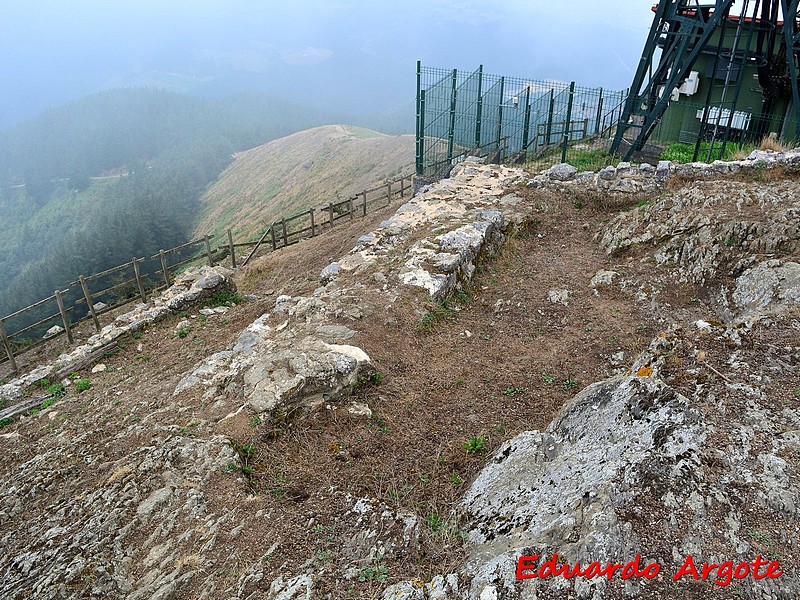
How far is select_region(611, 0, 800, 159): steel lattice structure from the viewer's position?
15.7 metres

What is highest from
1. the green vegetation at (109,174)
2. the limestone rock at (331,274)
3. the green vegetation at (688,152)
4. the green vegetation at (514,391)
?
the green vegetation at (688,152)

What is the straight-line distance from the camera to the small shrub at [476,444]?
5.50 metres

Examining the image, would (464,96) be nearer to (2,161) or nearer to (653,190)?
(653,190)

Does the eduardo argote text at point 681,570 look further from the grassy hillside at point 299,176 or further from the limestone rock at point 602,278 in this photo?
the grassy hillside at point 299,176

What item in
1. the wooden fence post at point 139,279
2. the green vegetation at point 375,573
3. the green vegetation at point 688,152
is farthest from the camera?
the green vegetation at point 688,152

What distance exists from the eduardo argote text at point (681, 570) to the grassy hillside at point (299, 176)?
1970 inches

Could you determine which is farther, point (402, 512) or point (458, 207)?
point (458, 207)

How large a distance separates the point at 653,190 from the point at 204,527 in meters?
13.5

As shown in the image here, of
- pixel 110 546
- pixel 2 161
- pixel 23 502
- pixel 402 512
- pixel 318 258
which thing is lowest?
pixel 2 161

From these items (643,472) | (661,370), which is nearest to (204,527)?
(643,472)

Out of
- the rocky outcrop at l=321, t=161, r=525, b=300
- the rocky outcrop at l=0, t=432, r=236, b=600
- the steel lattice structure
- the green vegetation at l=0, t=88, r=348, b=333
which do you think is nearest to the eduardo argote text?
the rocky outcrop at l=0, t=432, r=236, b=600

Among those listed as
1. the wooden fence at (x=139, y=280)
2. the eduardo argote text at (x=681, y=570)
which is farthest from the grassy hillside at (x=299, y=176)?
the eduardo argote text at (x=681, y=570)

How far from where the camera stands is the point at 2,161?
14438cm

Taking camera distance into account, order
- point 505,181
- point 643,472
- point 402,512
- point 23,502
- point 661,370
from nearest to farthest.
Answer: point 643,472 → point 402,512 → point 661,370 → point 23,502 → point 505,181
